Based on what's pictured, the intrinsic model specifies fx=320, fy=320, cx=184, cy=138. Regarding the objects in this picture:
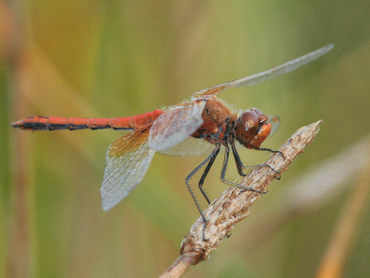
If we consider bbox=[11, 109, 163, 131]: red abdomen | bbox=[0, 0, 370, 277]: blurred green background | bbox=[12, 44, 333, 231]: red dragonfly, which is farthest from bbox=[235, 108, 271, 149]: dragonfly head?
bbox=[11, 109, 163, 131]: red abdomen

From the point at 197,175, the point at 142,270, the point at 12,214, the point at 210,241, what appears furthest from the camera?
the point at 197,175

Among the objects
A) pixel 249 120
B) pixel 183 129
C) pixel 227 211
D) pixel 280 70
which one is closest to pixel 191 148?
pixel 249 120

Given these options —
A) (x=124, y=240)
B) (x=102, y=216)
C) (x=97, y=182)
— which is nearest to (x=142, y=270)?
(x=124, y=240)

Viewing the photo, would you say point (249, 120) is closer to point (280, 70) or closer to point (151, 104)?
point (280, 70)

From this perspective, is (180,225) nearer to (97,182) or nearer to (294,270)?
(97,182)

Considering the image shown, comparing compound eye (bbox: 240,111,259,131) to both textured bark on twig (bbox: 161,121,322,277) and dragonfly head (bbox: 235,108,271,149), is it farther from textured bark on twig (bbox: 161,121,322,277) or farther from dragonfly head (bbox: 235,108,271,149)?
textured bark on twig (bbox: 161,121,322,277)

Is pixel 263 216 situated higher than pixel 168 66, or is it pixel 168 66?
pixel 168 66
